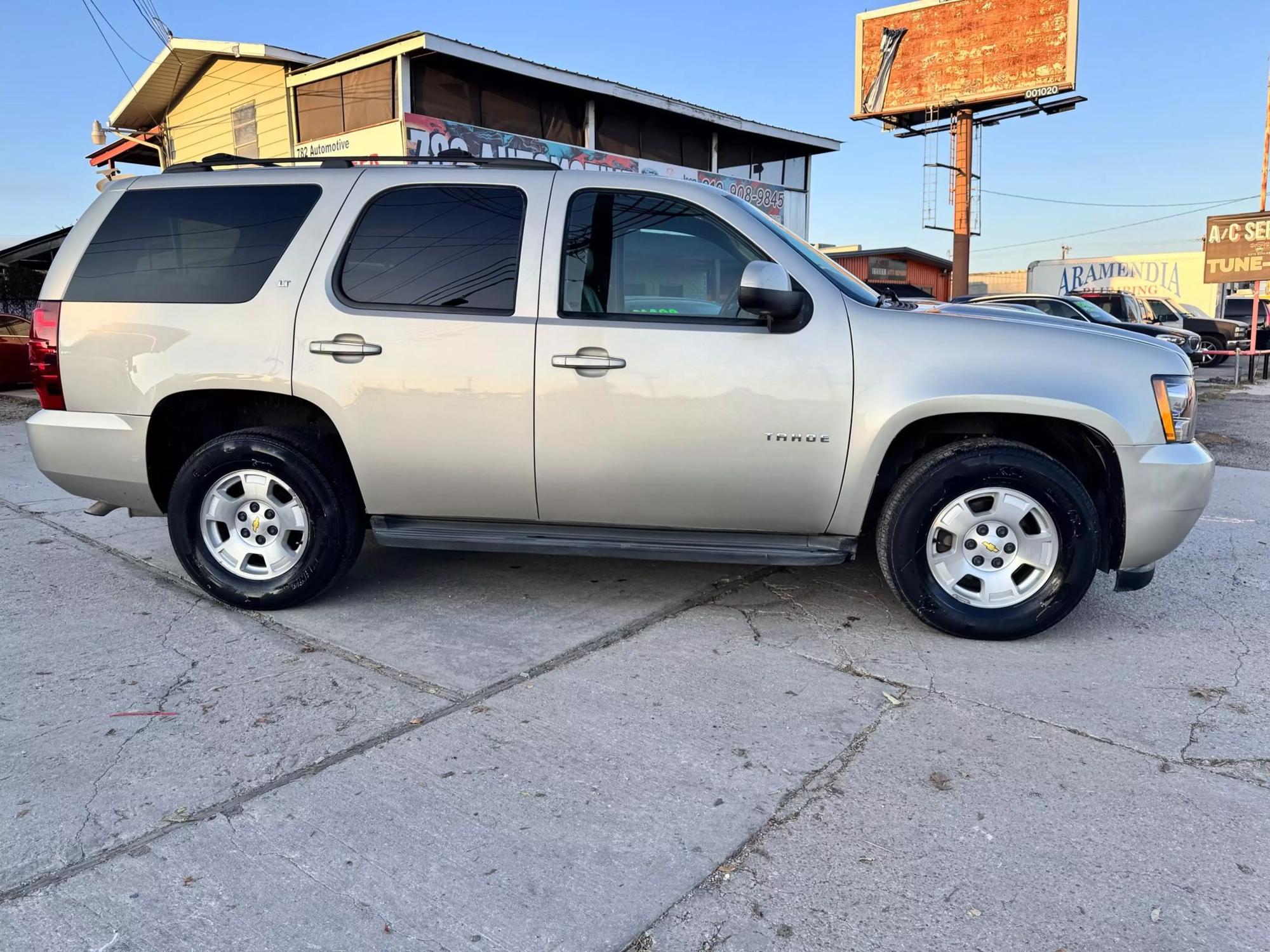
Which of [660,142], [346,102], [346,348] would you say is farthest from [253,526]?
[660,142]

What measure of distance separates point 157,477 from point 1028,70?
27.8 m

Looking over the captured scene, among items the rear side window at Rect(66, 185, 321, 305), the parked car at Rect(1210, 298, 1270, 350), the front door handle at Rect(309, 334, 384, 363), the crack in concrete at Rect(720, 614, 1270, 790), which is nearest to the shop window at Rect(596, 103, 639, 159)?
the rear side window at Rect(66, 185, 321, 305)

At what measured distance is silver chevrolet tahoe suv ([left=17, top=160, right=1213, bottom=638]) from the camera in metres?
3.58

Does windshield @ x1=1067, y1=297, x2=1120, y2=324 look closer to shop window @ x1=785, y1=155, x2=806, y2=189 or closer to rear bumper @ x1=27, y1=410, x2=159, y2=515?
shop window @ x1=785, y1=155, x2=806, y2=189

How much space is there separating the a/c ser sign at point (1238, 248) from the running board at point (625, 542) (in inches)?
654

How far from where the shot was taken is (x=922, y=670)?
347 cm

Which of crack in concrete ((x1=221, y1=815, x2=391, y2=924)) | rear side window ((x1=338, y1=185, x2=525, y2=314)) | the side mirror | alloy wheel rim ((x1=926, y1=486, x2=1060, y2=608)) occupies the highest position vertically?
rear side window ((x1=338, y1=185, x2=525, y2=314))

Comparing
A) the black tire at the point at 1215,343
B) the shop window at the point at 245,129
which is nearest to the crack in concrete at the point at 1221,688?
the shop window at the point at 245,129

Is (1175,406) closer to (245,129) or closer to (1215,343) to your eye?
(245,129)

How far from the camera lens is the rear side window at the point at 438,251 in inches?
150

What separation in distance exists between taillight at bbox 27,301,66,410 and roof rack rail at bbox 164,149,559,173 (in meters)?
0.85

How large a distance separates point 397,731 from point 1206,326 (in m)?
30.8

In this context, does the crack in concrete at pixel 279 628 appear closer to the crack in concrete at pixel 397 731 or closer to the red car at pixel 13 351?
the crack in concrete at pixel 397 731

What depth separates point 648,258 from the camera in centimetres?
379
